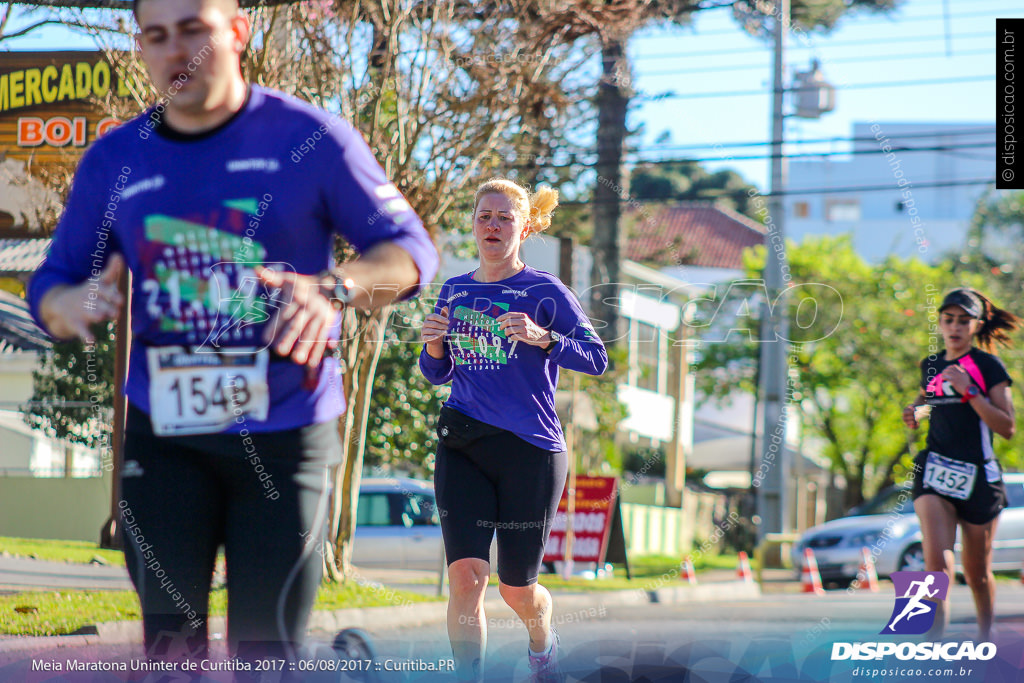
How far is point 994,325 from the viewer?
247 inches

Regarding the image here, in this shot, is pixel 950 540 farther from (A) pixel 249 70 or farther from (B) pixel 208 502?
(A) pixel 249 70

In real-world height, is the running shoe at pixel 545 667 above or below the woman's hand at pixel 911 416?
below

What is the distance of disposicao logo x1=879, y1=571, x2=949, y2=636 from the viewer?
18.4ft

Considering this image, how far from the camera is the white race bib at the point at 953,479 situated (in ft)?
19.5

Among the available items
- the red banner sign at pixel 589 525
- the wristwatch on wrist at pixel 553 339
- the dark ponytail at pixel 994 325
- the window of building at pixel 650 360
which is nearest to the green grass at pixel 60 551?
the red banner sign at pixel 589 525

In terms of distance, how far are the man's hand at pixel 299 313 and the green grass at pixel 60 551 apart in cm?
774

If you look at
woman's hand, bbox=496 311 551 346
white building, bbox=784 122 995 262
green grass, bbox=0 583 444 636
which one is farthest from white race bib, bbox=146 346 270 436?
white building, bbox=784 122 995 262

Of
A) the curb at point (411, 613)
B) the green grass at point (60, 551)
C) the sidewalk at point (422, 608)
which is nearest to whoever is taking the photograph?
the curb at point (411, 613)

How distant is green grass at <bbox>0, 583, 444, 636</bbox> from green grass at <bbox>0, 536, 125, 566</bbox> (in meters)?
2.13

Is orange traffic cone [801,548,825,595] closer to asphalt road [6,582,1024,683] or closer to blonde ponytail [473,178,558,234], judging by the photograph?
asphalt road [6,582,1024,683]

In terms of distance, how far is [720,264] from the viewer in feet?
167

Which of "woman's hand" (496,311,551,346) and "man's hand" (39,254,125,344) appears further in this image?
"woman's hand" (496,311,551,346)

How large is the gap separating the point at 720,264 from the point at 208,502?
49.3m

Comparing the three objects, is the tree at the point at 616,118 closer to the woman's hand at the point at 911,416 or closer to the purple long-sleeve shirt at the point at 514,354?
the woman's hand at the point at 911,416
